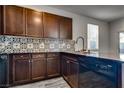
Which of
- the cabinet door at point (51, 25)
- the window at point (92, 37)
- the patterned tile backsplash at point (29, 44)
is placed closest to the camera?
the patterned tile backsplash at point (29, 44)

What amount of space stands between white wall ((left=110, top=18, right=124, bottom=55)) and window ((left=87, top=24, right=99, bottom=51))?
37.9 inches

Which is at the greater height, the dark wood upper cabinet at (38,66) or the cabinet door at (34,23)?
the cabinet door at (34,23)

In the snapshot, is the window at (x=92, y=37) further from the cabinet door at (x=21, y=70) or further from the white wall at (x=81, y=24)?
the cabinet door at (x=21, y=70)

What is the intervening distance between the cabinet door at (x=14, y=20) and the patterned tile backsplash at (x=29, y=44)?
0.26m

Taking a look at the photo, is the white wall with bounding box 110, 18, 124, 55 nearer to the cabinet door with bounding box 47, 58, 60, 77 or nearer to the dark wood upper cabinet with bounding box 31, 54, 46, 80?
the cabinet door with bounding box 47, 58, 60, 77

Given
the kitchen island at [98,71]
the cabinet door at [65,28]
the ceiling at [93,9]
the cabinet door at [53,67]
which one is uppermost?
the ceiling at [93,9]

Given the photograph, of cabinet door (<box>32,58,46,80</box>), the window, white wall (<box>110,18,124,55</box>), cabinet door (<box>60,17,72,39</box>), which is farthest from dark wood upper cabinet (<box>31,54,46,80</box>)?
white wall (<box>110,18,124,55</box>)

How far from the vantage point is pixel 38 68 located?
11.0 ft

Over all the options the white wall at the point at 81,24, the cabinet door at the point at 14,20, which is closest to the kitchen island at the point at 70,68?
the cabinet door at the point at 14,20

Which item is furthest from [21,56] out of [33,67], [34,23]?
[34,23]

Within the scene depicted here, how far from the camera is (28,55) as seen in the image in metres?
3.15

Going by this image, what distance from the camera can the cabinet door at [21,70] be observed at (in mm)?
2922

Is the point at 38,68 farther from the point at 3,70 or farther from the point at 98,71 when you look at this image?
the point at 98,71

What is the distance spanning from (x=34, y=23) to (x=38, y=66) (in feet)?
4.01
